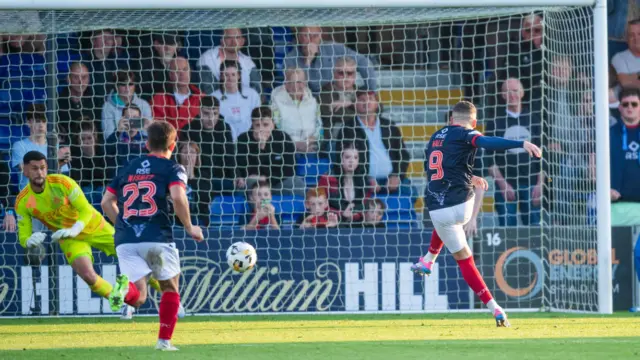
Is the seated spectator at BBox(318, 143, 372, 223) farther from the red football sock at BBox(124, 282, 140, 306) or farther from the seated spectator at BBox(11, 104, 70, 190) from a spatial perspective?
the red football sock at BBox(124, 282, 140, 306)

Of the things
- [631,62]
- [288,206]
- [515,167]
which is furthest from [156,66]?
[631,62]

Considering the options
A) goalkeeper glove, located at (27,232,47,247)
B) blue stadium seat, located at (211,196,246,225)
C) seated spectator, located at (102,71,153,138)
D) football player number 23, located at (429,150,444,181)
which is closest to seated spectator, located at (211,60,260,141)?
blue stadium seat, located at (211,196,246,225)

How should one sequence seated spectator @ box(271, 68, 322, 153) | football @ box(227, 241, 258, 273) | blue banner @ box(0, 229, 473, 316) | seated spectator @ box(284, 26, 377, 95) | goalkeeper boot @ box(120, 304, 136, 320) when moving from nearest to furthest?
1. football @ box(227, 241, 258, 273)
2. goalkeeper boot @ box(120, 304, 136, 320)
3. blue banner @ box(0, 229, 473, 316)
4. seated spectator @ box(271, 68, 322, 153)
5. seated spectator @ box(284, 26, 377, 95)

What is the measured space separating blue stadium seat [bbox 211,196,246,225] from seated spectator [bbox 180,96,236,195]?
101 millimetres

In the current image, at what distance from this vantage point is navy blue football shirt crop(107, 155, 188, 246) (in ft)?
25.2

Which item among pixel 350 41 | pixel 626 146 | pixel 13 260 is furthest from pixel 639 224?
pixel 13 260

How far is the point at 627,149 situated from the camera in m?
13.3

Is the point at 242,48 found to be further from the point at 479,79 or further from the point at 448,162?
the point at 448,162

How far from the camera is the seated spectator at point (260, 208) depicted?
1252 cm

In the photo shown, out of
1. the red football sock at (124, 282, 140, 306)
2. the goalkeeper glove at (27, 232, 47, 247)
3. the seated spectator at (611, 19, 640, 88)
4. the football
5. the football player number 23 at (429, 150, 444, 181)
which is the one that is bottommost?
the red football sock at (124, 282, 140, 306)

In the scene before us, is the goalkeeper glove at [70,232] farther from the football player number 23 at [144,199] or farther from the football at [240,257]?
the football player number 23 at [144,199]

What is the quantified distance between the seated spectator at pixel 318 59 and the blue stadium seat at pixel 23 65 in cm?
282

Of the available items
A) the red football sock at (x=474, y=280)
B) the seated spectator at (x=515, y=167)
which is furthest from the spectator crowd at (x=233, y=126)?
the red football sock at (x=474, y=280)

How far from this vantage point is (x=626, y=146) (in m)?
13.3
